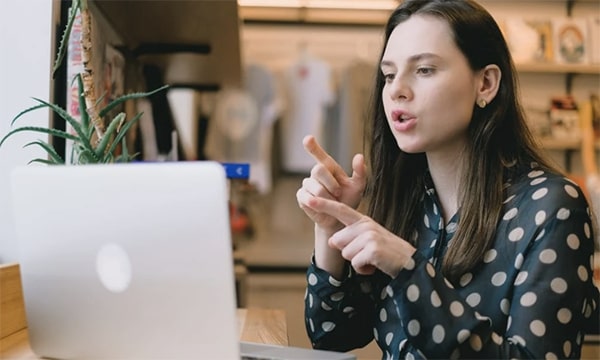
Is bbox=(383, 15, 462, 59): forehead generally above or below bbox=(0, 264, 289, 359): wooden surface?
above

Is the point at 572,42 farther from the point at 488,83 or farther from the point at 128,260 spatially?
the point at 128,260

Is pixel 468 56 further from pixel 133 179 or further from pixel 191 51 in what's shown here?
pixel 191 51

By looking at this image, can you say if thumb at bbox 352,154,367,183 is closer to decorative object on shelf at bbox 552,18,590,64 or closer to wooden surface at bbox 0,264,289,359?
wooden surface at bbox 0,264,289,359

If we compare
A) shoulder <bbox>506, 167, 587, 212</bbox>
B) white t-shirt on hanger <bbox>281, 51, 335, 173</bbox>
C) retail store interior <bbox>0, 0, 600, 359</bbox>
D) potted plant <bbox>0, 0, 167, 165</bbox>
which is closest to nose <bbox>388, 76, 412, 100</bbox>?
shoulder <bbox>506, 167, 587, 212</bbox>

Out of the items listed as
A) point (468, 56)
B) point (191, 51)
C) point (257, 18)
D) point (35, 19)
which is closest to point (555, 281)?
point (468, 56)

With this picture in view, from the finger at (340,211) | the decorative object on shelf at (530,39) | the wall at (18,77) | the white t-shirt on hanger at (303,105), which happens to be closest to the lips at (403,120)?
the finger at (340,211)

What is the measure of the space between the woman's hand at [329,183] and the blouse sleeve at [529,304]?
0.20 m

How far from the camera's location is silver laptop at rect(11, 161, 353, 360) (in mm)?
773

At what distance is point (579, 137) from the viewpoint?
3994mm

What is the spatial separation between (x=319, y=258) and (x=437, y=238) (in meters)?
0.19

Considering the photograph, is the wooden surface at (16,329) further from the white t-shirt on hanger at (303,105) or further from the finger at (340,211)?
the white t-shirt on hanger at (303,105)

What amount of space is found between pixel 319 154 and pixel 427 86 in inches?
7.3

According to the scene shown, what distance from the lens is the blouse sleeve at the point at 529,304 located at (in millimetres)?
905

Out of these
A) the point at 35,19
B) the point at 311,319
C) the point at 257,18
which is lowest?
the point at 311,319
